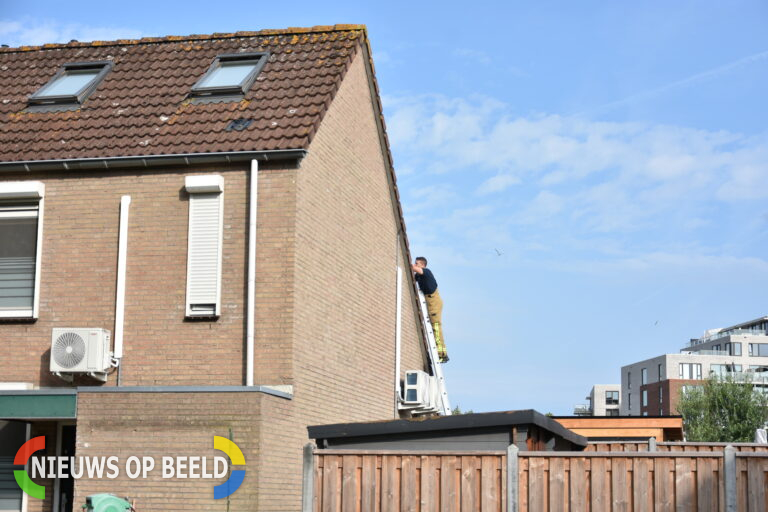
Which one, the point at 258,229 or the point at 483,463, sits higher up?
the point at 258,229

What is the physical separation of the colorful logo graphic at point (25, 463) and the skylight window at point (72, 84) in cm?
580

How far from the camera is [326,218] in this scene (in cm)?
1759

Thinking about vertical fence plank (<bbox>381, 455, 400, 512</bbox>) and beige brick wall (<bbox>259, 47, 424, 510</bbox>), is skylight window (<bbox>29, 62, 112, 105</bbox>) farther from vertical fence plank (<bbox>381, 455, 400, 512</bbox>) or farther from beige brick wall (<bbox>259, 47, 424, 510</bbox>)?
vertical fence plank (<bbox>381, 455, 400, 512</bbox>)

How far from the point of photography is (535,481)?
39.2 ft

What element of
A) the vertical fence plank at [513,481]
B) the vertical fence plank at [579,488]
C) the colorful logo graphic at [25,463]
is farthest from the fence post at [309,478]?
the colorful logo graphic at [25,463]

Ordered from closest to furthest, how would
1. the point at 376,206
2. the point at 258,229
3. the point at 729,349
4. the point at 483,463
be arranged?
the point at 483,463, the point at 258,229, the point at 376,206, the point at 729,349

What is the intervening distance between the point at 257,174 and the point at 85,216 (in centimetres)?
284

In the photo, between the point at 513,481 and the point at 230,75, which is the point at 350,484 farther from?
the point at 230,75

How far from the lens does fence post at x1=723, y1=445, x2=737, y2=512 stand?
1136 cm

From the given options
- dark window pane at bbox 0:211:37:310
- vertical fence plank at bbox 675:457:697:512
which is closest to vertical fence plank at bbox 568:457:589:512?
vertical fence plank at bbox 675:457:697:512

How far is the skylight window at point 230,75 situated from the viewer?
58.5ft

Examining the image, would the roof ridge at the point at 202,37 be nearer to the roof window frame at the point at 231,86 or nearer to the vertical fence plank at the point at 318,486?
the roof window frame at the point at 231,86

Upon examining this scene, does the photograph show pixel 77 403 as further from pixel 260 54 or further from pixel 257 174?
pixel 260 54

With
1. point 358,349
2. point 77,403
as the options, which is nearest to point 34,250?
point 77,403
